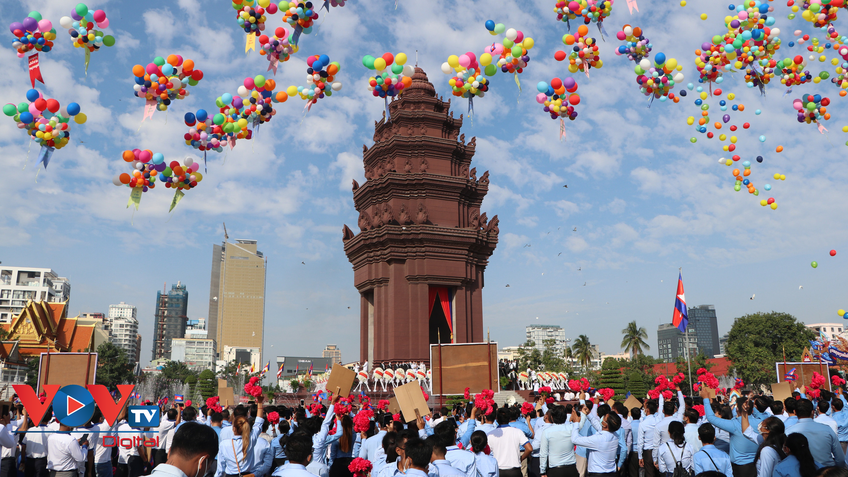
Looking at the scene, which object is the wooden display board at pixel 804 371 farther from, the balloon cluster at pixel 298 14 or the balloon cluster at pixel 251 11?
the balloon cluster at pixel 251 11

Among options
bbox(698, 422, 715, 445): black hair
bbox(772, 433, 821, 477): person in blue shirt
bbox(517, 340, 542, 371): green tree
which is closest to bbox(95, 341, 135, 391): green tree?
bbox(517, 340, 542, 371): green tree

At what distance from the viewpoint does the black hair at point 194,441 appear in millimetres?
3725

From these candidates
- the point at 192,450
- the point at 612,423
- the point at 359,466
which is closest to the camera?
the point at 192,450

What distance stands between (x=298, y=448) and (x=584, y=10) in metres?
12.7

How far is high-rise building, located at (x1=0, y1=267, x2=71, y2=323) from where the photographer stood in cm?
10212

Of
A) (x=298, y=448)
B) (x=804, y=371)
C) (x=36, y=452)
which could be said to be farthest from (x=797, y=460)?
(x=804, y=371)

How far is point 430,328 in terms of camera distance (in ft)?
117

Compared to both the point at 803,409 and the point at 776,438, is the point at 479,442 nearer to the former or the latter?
the point at 776,438

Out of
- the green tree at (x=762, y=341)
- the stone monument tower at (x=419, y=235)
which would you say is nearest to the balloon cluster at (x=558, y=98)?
the stone monument tower at (x=419, y=235)

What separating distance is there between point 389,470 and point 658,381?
28.0ft

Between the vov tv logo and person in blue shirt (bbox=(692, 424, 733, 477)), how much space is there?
20.8ft

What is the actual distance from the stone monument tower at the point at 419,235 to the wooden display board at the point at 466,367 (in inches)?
730

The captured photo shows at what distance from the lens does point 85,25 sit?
12930 mm

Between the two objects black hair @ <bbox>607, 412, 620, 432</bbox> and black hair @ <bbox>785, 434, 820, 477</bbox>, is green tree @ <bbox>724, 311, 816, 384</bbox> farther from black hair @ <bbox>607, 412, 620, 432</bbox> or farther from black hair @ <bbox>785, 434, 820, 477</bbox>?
black hair @ <bbox>785, 434, 820, 477</bbox>
